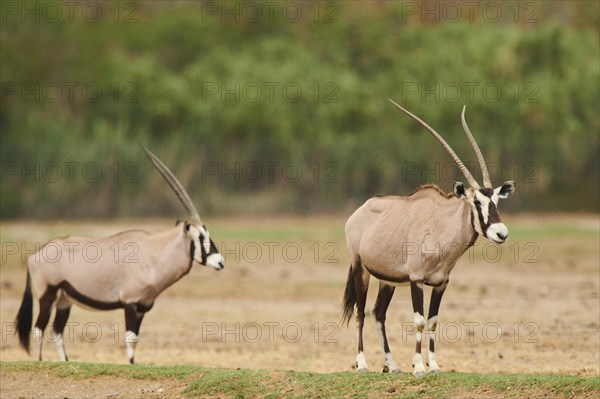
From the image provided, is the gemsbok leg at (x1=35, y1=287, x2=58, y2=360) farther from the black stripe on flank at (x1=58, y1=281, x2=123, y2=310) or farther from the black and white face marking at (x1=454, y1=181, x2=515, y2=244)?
the black and white face marking at (x1=454, y1=181, x2=515, y2=244)

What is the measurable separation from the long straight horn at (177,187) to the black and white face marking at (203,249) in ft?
0.37

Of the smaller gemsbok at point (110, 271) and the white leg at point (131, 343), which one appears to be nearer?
the white leg at point (131, 343)

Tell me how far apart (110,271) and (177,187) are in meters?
1.33

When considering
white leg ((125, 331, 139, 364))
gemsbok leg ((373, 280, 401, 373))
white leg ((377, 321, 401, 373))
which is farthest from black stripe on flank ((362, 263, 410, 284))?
white leg ((125, 331, 139, 364))

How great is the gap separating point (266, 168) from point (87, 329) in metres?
18.9

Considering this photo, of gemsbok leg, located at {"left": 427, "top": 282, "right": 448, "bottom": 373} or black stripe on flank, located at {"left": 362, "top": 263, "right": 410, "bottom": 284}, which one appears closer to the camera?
gemsbok leg, located at {"left": 427, "top": 282, "right": 448, "bottom": 373}

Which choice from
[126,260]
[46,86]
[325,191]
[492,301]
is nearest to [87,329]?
[126,260]

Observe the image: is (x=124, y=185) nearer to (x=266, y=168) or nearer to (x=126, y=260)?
(x=266, y=168)

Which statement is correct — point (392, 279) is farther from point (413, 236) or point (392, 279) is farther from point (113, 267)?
point (113, 267)

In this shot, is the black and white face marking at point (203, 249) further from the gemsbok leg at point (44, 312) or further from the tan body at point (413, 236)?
the tan body at point (413, 236)

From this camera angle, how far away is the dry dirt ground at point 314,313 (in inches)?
532

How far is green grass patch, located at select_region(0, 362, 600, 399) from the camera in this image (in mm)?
9539

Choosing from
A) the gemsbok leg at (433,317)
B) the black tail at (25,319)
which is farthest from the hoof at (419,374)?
the black tail at (25,319)

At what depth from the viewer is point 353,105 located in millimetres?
41312
